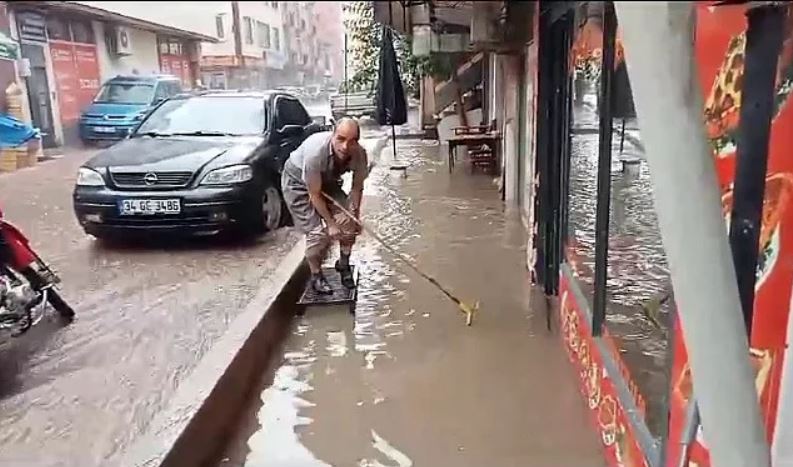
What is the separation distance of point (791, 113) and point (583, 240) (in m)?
2.33

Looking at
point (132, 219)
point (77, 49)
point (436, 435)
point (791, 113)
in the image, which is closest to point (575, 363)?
point (436, 435)

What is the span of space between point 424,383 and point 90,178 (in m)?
4.08

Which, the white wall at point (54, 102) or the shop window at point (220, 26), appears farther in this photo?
the white wall at point (54, 102)

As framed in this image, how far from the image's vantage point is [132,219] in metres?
6.26

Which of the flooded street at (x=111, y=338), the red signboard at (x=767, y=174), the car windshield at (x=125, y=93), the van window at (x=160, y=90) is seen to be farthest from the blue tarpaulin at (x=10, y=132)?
the red signboard at (x=767, y=174)

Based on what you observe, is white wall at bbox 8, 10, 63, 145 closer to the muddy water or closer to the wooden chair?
the wooden chair

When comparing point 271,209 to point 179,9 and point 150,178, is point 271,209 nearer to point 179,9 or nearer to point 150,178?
point 150,178

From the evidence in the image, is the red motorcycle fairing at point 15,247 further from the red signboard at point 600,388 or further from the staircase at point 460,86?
the staircase at point 460,86

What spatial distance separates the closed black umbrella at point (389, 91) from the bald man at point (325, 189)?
6.41 m

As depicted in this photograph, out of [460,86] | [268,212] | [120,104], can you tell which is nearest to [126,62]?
[120,104]

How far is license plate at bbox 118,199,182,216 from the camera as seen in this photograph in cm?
620

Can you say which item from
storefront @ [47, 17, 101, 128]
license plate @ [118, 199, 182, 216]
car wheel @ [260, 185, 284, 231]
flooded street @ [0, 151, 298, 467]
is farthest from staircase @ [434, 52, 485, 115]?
Result: license plate @ [118, 199, 182, 216]

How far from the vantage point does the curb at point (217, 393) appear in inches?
110

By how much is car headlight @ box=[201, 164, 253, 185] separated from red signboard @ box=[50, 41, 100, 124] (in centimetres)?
569
